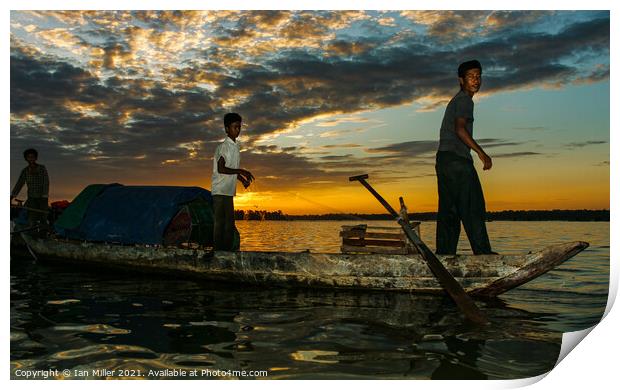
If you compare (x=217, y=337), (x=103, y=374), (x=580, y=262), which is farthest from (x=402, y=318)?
(x=580, y=262)

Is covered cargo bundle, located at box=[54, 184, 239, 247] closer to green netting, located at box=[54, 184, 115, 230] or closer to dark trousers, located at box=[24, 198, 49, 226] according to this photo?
green netting, located at box=[54, 184, 115, 230]

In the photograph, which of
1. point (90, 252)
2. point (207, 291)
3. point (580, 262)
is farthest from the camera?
point (580, 262)

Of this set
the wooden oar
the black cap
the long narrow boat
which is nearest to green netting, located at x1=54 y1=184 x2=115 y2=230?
the long narrow boat

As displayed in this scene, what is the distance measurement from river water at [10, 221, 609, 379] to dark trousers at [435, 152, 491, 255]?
41.6 inches

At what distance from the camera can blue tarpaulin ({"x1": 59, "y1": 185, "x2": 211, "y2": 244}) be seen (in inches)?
408

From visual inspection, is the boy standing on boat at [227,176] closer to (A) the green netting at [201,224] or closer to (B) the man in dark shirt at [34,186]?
(A) the green netting at [201,224]

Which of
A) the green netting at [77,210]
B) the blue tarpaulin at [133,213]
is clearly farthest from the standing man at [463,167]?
the green netting at [77,210]

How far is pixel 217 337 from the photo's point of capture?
5301 mm

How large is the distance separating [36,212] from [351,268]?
366 inches

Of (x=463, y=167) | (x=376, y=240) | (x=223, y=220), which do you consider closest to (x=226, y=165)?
(x=223, y=220)

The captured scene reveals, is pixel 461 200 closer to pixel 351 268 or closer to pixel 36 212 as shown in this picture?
pixel 351 268

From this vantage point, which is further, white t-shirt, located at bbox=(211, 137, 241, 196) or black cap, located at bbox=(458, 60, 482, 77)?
white t-shirt, located at bbox=(211, 137, 241, 196)

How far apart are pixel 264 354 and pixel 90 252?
7861 mm

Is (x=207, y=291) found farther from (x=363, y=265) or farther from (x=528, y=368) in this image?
(x=528, y=368)
